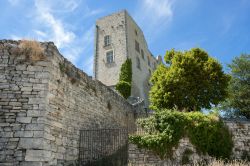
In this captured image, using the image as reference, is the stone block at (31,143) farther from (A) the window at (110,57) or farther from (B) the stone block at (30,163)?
(A) the window at (110,57)

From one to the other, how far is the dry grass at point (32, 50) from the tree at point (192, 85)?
29.7 feet

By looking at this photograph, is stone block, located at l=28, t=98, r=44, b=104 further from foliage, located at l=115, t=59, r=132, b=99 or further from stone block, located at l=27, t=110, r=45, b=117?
foliage, located at l=115, t=59, r=132, b=99

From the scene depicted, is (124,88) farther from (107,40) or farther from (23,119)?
(23,119)

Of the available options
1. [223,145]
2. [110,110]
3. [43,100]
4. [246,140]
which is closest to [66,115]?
[43,100]

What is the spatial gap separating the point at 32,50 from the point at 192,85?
10.2 m

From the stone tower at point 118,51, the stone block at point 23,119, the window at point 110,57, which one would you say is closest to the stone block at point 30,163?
the stone block at point 23,119

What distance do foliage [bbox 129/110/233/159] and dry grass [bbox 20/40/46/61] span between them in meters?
5.02

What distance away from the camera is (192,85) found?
15.9 m

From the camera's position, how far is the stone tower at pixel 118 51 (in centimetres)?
2619

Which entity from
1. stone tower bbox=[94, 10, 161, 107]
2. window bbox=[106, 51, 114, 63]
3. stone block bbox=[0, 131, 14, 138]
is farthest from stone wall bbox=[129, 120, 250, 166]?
window bbox=[106, 51, 114, 63]

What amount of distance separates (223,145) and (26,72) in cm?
867

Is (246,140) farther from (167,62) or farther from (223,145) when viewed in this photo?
(167,62)

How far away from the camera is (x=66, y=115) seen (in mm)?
9086

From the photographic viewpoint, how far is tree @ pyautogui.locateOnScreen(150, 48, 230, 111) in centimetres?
1591
